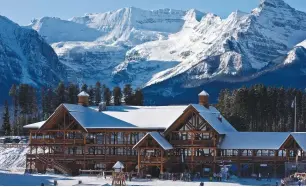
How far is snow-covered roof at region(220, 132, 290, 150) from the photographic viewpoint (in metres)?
98.9

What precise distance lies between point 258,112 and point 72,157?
4756 cm

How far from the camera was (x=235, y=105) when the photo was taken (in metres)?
140

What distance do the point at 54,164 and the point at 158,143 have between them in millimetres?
17153

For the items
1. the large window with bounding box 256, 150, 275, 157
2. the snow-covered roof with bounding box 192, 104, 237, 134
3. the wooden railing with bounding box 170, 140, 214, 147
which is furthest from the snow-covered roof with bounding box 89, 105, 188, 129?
the large window with bounding box 256, 150, 275, 157

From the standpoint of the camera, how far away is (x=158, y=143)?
9638 centimetres

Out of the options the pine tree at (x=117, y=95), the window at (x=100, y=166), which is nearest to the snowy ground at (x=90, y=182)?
the window at (x=100, y=166)

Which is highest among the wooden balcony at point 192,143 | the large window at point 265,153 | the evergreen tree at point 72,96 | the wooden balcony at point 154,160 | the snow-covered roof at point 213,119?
the evergreen tree at point 72,96

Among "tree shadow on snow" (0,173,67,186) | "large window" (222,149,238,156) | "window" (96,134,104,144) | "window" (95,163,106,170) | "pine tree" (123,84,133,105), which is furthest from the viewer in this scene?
"pine tree" (123,84,133,105)

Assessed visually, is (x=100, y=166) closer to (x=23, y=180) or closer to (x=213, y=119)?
(x=213, y=119)

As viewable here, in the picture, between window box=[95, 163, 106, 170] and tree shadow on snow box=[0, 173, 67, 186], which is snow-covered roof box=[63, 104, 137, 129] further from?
tree shadow on snow box=[0, 173, 67, 186]

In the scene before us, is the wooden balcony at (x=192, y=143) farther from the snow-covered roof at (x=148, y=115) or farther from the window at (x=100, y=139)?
the window at (x=100, y=139)

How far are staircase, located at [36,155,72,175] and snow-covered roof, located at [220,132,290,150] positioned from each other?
22.1 metres

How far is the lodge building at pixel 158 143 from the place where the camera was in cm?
9850

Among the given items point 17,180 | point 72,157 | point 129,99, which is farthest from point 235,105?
point 17,180
